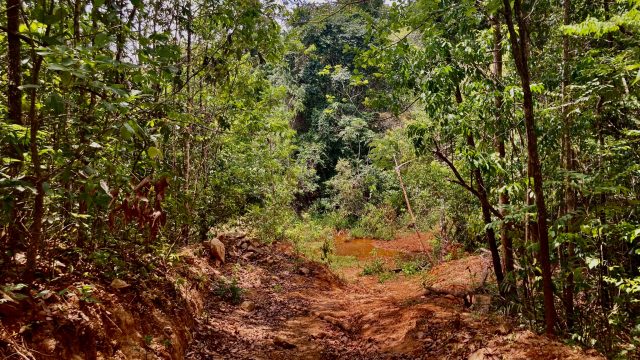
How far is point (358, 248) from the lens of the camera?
21.3 m

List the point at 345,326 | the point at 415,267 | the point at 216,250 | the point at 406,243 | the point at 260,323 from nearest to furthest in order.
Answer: the point at 260,323, the point at 345,326, the point at 216,250, the point at 415,267, the point at 406,243

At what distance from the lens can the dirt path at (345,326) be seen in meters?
5.02

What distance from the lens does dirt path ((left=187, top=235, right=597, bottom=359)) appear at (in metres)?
5.02

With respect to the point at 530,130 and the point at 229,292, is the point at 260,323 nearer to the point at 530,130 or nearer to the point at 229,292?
the point at 229,292

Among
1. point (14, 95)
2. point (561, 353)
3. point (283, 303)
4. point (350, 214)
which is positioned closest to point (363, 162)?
point (350, 214)

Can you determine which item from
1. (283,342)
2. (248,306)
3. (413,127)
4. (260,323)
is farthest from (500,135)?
(248,306)

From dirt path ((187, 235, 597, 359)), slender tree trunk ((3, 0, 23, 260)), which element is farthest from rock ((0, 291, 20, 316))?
dirt path ((187, 235, 597, 359))

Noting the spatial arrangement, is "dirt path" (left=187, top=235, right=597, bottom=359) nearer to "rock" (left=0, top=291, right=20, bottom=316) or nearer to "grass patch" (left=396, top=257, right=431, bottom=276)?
"rock" (left=0, top=291, right=20, bottom=316)

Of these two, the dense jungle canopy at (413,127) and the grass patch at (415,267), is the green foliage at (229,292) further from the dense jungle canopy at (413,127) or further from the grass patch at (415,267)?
the grass patch at (415,267)

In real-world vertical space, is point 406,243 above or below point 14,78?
below

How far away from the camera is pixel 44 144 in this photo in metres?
3.43

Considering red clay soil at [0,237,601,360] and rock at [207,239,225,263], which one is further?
rock at [207,239,225,263]

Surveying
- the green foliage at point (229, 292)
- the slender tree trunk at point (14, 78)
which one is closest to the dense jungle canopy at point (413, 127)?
the slender tree trunk at point (14, 78)

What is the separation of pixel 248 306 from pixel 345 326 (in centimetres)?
181
